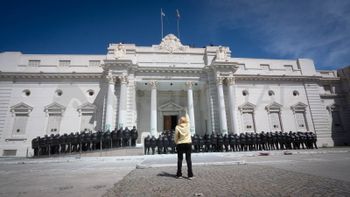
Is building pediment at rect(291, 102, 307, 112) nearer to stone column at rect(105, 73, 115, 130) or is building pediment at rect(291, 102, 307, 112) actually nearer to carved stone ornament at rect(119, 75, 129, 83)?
carved stone ornament at rect(119, 75, 129, 83)

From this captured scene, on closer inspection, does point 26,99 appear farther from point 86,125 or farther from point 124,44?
point 124,44

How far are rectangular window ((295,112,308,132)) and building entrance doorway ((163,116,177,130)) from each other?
17.4 metres

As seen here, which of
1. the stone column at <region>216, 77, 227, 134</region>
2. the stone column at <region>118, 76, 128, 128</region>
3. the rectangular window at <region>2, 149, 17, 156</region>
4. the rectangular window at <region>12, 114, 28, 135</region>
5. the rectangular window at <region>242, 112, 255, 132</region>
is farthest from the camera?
the rectangular window at <region>242, 112, 255, 132</region>

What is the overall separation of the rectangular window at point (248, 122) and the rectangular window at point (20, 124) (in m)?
27.4

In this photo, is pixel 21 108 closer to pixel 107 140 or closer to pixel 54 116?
pixel 54 116

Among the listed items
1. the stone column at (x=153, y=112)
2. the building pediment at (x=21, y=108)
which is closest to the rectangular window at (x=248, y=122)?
the stone column at (x=153, y=112)

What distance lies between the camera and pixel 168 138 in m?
14.5

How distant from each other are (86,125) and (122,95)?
21.2 ft

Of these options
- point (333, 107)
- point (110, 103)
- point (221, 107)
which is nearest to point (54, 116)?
point (110, 103)

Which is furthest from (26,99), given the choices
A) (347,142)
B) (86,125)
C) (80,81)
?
(347,142)

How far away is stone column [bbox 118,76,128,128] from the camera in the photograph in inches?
721

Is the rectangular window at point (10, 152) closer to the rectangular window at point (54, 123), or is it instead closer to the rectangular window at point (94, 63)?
the rectangular window at point (54, 123)

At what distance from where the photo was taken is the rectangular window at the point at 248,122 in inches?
913

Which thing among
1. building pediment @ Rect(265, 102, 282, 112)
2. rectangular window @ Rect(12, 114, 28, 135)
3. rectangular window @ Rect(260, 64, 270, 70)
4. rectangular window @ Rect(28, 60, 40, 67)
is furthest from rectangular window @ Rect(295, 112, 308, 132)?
rectangular window @ Rect(28, 60, 40, 67)
